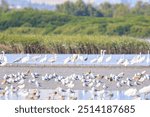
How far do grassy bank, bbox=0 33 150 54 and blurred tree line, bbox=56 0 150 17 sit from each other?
358 inches

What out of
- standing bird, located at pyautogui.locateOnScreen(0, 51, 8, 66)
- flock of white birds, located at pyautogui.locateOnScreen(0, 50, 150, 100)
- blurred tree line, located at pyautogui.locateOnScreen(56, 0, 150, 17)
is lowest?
blurred tree line, located at pyautogui.locateOnScreen(56, 0, 150, 17)

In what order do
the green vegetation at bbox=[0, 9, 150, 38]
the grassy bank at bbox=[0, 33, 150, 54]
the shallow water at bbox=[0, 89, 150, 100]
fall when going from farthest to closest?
the green vegetation at bbox=[0, 9, 150, 38]
the grassy bank at bbox=[0, 33, 150, 54]
the shallow water at bbox=[0, 89, 150, 100]

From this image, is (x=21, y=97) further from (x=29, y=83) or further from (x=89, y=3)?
(x=89, y=3)

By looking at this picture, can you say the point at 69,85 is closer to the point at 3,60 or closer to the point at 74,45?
the point at 3,60

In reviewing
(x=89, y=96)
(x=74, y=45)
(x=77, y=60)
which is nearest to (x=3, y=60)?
(x=77, y=60)

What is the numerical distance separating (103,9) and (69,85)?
593 inches

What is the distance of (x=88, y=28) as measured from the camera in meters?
19.5

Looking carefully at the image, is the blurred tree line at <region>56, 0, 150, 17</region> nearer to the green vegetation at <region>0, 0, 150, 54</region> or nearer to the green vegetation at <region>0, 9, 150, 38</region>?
the green vegetation at <region>0, 0, 150, 54</region>

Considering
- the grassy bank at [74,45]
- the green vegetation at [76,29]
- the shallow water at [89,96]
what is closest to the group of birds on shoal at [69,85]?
the shallow water at [89,96]

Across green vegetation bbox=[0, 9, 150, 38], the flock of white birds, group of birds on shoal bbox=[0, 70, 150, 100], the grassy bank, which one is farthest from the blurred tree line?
group of birds on shoal bbox=[0, 70, 150, 100]

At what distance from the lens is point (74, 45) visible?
43.3ft

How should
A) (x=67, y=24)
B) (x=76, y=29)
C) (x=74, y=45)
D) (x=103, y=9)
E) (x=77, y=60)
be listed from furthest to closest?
(x=103, y=9), (x=67, y=24), (x=76, y=29), (x=74, y=45), (x=77, y=60)

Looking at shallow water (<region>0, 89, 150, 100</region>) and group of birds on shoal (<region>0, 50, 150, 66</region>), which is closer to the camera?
shallow water (<region>0, 89, 150, 100</region>)

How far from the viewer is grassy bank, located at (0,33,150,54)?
12930 mm
